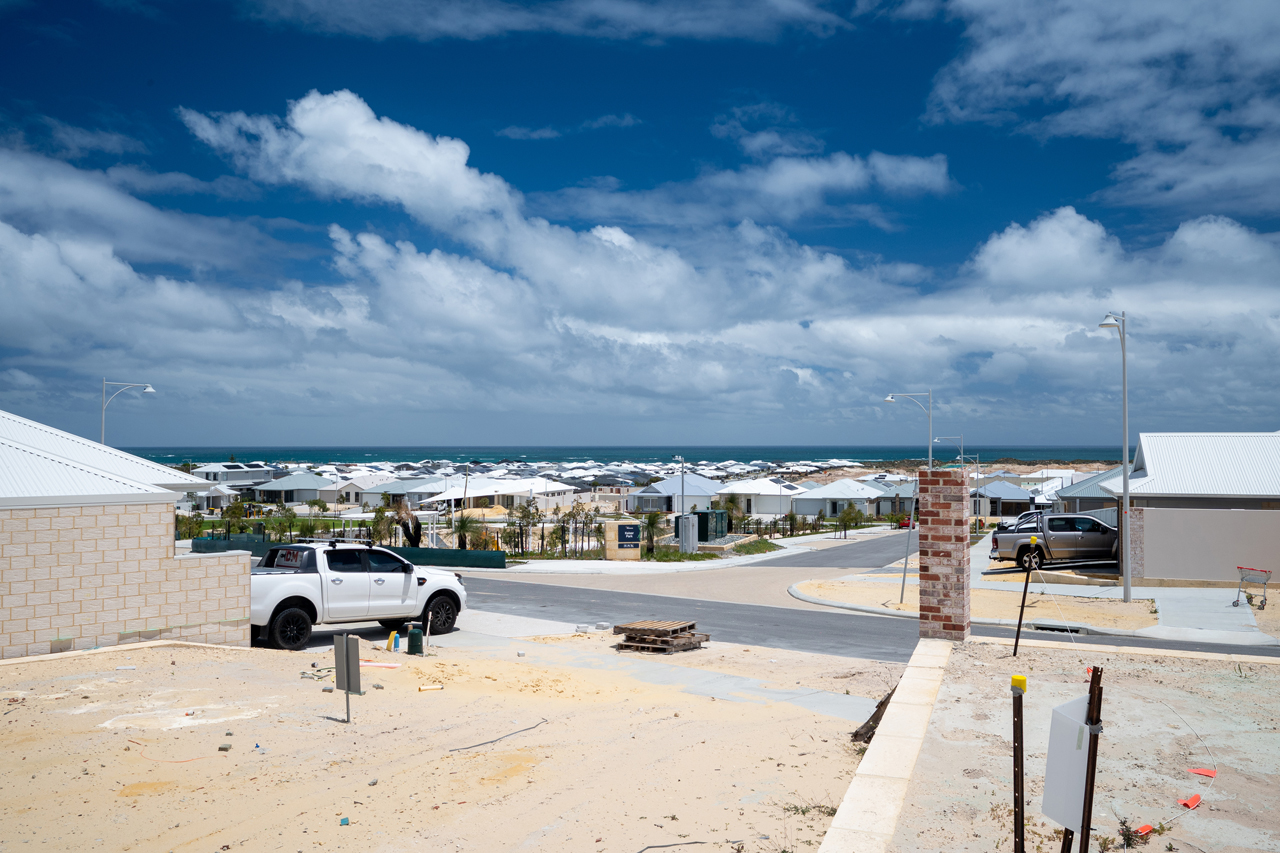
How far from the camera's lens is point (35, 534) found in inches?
483

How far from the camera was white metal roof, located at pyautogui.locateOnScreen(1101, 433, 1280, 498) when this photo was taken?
24625mm

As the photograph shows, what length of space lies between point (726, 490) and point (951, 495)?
5568 cm

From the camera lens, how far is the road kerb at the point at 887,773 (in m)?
4.93

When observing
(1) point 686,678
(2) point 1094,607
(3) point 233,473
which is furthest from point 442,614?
(3) point 233,473

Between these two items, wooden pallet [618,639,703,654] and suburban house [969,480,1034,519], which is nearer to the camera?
wooden pallet [618,639,703,654]

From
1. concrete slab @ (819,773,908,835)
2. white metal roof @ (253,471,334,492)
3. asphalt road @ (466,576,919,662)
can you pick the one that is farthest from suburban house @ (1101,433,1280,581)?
white metal roof @ (253,471,334,492)

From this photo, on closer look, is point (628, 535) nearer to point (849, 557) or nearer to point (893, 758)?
point (849, 557)

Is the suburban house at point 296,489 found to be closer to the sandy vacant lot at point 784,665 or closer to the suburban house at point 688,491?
the suburban house at point 688,491

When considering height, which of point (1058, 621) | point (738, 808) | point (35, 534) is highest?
point (35, 534)

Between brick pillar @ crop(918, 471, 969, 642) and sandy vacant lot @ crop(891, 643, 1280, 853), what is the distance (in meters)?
0.67

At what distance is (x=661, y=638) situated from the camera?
51.7 feet

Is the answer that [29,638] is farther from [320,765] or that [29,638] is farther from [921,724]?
[921,724]

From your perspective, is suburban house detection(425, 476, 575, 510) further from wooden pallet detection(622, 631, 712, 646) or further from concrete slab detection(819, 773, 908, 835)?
concrete slab detection(819, 773, 908, 835)

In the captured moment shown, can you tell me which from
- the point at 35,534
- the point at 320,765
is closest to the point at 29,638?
the point at 35,534
